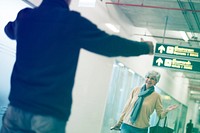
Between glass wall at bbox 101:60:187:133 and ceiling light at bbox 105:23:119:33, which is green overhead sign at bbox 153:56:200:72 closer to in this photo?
ceiling light at bbox 105:23:119:33

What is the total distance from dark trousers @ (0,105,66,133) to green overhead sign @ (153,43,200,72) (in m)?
5.67

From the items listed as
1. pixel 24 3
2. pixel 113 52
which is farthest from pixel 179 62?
pixel 113 52

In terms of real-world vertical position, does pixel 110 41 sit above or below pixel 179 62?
below

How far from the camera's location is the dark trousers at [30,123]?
1.13 m

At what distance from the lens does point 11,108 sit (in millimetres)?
1203

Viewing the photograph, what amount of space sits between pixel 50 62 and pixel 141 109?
3.18m

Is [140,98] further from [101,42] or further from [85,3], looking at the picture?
[101,42]

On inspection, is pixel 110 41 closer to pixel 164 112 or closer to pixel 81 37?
pixel 81 37

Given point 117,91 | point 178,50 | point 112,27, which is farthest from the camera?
point 117,91

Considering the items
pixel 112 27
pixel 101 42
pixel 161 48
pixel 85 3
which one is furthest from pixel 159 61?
pixel 101 42

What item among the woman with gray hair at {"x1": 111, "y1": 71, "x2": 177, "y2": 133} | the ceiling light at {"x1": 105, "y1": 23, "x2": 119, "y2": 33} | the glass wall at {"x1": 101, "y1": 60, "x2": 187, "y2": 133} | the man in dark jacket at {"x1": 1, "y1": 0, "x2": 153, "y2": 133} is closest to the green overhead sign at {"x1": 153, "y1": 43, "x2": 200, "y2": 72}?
the ceiling light at {"x1": 105, "y1": 23, "x2": 119, "y2": 33}

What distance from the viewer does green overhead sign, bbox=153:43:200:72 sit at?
6.53 metres

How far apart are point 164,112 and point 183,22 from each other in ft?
15.9

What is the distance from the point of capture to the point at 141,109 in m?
4.23
